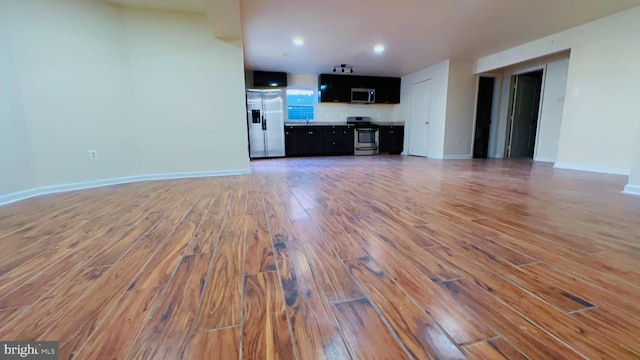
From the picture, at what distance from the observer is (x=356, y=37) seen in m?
4.38

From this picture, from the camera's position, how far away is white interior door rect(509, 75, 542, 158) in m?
6.32

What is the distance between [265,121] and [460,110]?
4623 millimetres

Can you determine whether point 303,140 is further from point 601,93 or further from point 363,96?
point 601,93

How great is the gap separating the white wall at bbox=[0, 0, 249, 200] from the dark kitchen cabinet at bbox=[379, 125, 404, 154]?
4.87 metres

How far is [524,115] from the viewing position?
6.48 meters

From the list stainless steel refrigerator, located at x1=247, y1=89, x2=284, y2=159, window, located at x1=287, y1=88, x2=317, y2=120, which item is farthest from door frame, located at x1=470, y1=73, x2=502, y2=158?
stainless steel refrigerator, located at x1=247, y1=89, x2=284, y2=159

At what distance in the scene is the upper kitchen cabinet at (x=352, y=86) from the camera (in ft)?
23.5

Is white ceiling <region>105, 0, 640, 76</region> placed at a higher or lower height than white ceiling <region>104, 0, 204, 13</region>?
higher

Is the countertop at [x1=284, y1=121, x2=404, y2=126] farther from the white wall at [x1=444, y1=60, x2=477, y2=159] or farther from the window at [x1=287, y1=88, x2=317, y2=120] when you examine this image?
the white wall at [x1=444, y1=60, x2=477, y2=159]

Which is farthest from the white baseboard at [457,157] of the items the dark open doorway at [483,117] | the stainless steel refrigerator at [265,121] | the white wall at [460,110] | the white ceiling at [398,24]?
the stainless steel refrigerator at [265,121]

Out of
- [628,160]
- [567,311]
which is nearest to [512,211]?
[567,311]

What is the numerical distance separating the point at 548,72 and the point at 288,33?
204 inches

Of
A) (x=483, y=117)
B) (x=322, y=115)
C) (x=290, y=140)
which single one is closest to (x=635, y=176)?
(x=483, y=117)

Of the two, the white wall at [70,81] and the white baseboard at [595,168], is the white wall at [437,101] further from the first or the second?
the white wall at [70,81]
